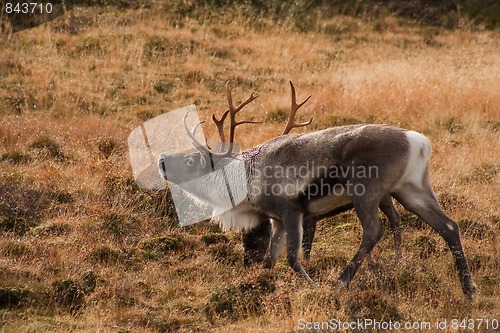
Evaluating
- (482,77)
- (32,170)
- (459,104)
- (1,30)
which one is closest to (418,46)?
(482,77)

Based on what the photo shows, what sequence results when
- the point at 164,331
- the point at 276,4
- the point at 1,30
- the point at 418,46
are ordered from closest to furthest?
1. the point at 164,331
2. the point at 1,30
3. the point at 418,46
4. the point at 276,4

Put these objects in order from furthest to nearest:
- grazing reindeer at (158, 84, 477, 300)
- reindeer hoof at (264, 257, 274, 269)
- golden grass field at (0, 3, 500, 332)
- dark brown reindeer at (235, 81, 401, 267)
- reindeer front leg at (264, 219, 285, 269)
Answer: dark brown reindeer at (235, 81, 401, 267) → reindeer front leg at (264, 219, 285, 269) → reindeer hoof at (264, 257, 274, 269) → grazing reindeer at (158, 84, 477, 300) → golden grass field at (0, 3, 500, 332)

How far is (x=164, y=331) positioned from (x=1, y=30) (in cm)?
908

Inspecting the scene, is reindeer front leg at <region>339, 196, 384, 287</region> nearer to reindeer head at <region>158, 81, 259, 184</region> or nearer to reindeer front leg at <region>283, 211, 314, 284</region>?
reindeer front leg at <region>283, 211, 314, 284</region>

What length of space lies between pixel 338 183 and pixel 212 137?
3.45 meters

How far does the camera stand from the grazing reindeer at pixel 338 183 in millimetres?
6551

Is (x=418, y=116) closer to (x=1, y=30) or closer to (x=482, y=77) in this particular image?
(x=482, y=77)

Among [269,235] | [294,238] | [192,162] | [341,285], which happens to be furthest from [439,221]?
[192,162]

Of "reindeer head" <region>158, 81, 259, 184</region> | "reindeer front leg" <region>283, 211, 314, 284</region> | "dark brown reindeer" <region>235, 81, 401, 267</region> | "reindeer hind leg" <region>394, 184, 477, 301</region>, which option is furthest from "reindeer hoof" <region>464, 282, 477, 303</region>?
"reindeer head" <region>158, 81, 259, 184</region>

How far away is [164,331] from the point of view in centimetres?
620

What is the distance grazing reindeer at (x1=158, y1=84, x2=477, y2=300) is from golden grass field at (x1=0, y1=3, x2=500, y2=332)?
0.31 m

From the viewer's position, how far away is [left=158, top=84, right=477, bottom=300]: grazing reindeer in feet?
21.5

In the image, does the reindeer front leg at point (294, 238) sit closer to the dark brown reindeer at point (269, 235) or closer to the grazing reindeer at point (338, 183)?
the grazing reindeer at point (338, 183)

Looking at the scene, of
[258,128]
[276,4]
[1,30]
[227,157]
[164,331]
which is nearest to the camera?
[164,331]
